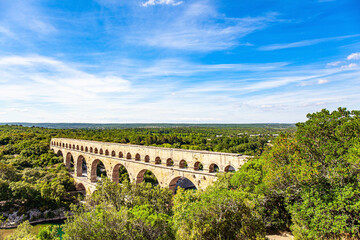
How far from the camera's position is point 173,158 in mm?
22719

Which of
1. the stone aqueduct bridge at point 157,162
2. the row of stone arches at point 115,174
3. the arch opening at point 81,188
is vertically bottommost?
the arch opening at point 81,188

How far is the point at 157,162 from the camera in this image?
2458cm

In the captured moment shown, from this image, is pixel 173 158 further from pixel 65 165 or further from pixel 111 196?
pixel 65 165

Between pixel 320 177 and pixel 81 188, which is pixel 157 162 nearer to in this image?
pixel 320 177

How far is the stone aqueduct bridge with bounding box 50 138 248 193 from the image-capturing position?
19.7 m

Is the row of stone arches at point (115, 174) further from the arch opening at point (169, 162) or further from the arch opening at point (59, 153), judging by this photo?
the arch opening at point (169, 162)

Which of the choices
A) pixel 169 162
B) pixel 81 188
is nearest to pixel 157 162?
pixel 169 162

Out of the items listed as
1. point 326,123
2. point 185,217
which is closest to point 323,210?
point 326,123

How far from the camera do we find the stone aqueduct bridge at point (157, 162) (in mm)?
19672

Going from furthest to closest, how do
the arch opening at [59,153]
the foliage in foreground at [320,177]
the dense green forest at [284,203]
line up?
the arch opening at [59,153] → the foliage in foreground at [320,177] → the dense green forest at [284,203]

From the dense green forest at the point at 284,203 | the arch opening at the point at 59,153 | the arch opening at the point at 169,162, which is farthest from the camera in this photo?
the arch opening at the point at 59,153

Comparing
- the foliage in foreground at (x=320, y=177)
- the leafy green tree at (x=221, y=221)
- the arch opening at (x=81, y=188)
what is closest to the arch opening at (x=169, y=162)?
the foliage in foreground at (x=320, y=177)

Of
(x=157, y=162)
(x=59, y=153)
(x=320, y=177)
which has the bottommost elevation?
(x=59, y=153)

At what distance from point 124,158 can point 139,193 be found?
12.4 metres
